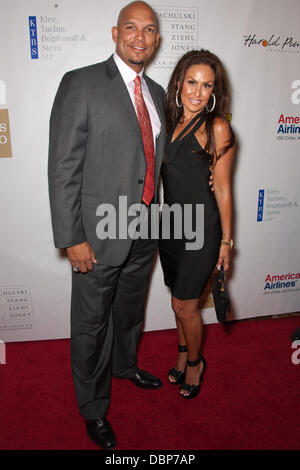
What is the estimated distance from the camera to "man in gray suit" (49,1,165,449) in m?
1.52

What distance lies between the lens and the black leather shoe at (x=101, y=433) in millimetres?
1815

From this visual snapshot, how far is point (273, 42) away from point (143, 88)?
1257mm

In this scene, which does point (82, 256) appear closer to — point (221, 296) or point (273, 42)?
point (221, 296)

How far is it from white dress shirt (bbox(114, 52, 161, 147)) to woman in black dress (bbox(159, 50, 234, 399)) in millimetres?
113

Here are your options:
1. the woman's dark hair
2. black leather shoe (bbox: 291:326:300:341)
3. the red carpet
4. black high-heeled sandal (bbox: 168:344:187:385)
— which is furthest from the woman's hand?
black leather shoe (bbox: 291:326:300:341)

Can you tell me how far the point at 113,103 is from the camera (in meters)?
1.56

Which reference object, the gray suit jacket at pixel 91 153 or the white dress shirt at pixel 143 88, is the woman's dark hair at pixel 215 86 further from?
the gray suit jacket at pixel 91 153

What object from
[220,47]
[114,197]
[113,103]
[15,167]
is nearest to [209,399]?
[114,197]

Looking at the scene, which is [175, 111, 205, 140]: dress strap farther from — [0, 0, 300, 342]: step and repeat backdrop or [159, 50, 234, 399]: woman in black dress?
[0, 0, 300, 342]: step and repeat backdrop

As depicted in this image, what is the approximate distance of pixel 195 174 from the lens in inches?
70.8

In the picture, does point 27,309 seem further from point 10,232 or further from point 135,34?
point 135,34

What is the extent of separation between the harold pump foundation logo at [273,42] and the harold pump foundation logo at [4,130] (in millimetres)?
1720

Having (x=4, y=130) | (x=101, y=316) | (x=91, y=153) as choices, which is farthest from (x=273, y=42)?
(x=101, y=316)

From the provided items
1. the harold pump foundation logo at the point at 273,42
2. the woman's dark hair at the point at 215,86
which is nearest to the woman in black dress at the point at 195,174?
the woman's dark hair at the point at 215,86
